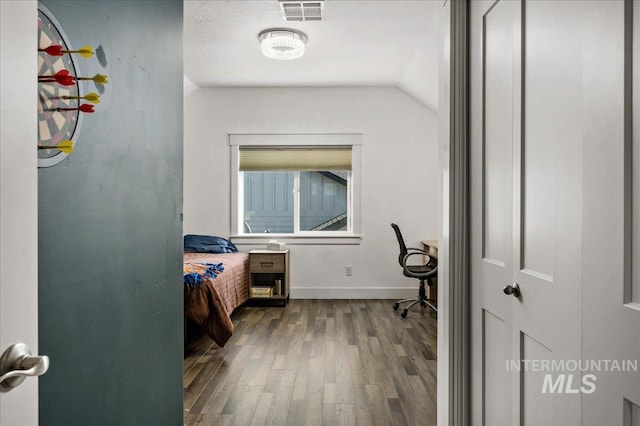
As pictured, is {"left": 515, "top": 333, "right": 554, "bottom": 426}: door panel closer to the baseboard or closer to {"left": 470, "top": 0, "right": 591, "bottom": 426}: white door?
{"left": 470, "top": 0, "right": 591, "bottom": 426}: white door

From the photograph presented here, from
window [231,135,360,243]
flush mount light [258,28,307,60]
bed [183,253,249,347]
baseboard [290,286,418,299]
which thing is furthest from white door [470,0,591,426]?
window [231,135,360,243]

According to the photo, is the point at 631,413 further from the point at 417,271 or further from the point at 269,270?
the point at 269,270

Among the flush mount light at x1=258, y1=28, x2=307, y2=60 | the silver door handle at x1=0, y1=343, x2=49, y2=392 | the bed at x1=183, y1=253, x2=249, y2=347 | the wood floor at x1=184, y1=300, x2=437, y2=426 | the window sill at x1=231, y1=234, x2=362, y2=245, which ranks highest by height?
the flush mount light at x1=258, y1=28, x2=307, y2=60

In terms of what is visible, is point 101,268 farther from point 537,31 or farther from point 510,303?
point 537,31

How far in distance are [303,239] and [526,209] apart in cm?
434

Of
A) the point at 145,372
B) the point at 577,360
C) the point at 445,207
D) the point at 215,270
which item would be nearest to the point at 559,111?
the point at 577,360

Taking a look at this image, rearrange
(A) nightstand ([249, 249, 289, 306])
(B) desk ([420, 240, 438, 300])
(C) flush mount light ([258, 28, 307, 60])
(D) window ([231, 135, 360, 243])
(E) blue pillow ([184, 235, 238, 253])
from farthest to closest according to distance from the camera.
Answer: (D) window ([231, 135, 360, 243]) → (E) blue pillow ([184, 235, 238, 253]) → (A) nightstand ([249, 249, 289, 306]) → (B) desk ([420, 240, 438, 300]) → (C) flush mount light ([258, 28, 307, 60])

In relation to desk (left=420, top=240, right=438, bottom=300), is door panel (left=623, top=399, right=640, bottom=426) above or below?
above

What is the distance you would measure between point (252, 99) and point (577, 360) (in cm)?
509

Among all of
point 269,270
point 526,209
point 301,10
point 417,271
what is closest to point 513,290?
point 526,209

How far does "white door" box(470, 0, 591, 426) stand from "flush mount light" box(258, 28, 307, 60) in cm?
238

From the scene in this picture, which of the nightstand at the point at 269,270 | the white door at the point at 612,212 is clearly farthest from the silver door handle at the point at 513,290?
the nightstand at the point at 269,270

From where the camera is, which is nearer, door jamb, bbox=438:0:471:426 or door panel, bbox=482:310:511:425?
door panel, bbox=482:310:511:425

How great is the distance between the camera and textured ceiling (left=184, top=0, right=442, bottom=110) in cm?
341
